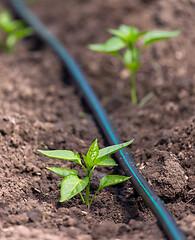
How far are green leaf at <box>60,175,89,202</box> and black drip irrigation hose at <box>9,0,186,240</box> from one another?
358 millimetres

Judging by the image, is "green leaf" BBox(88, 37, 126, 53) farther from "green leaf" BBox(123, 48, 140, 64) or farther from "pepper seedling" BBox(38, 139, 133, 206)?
"pepper seedling" BBox(38, 139, 133, 206)

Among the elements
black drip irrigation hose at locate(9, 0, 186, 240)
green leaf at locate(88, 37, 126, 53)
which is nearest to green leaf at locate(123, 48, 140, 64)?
green leaf at locate(88, 37, 126, 53)

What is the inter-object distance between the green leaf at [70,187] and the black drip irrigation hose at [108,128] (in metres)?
0.36

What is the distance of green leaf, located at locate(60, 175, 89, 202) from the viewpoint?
1.70m

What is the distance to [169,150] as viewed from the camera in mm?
2191

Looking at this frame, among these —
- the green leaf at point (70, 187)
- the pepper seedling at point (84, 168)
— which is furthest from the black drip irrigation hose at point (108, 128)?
the green leaf at point (70, 187)

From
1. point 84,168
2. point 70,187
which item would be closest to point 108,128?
point 84,168

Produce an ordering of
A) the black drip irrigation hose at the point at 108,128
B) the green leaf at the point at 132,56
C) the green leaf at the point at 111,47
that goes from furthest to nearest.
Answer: the green leaf at the point at 132,56 → the green leaf at the point at 111,47 → the black drip irrigation hose at the point at 108,128

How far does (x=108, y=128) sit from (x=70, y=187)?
0.86 meters

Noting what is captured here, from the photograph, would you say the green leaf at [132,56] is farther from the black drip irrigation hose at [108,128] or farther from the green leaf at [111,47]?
the black drip irrigation hose at [108,128]

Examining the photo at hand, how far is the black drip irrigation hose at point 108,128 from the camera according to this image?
1642mm

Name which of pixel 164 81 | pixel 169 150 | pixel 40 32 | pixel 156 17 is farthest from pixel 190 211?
pixel 40 32

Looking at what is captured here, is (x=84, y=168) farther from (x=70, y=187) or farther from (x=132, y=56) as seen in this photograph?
(x=132, y=56)

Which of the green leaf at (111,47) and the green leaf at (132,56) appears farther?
the green leaf at (132,56)
